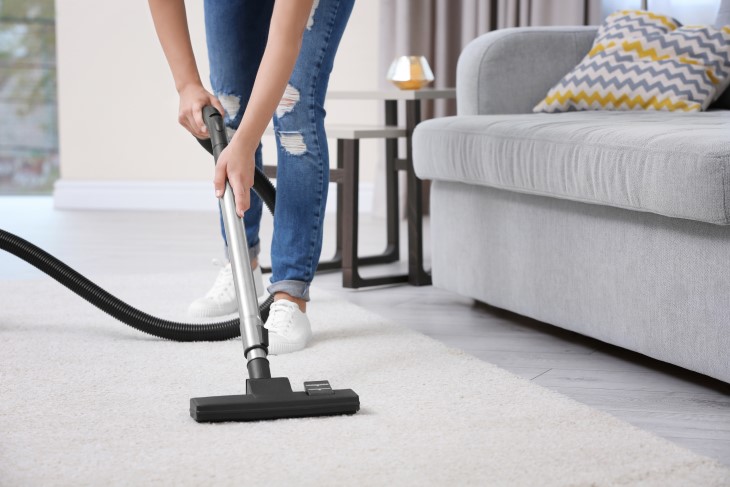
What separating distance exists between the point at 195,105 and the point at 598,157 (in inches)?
25.1

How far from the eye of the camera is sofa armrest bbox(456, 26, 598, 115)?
2.25 meters

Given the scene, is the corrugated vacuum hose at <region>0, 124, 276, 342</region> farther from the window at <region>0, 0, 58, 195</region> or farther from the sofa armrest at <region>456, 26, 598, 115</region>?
the window at <region>0, 0, 58, 195</region>

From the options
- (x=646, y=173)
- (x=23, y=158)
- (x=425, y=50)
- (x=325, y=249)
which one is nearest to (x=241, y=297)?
(x=646, y=173)

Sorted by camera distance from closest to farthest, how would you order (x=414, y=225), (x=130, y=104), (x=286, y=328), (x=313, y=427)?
1. (x=313, y=427)
2. (x=286, y=328)
3. (x=414, y=225)
4. (x=130, y=104)

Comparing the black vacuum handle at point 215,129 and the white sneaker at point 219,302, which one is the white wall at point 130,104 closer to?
the white sneaker at point 219,302

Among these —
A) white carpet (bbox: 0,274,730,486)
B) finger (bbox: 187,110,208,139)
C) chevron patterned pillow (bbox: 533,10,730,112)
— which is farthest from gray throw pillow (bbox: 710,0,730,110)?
finger (bbox: 187,110,208,139)

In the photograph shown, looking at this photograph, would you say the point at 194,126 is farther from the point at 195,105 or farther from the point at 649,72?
the point at 649,72

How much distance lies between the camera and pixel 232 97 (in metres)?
1.88

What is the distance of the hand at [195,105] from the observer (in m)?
1.54

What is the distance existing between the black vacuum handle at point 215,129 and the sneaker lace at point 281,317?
13.5 inches

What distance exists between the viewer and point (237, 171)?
1371 millimetres

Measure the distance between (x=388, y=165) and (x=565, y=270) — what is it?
965 millimetres

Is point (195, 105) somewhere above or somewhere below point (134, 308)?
above

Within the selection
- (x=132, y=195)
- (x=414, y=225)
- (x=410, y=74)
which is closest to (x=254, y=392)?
(x=414, y=225)
